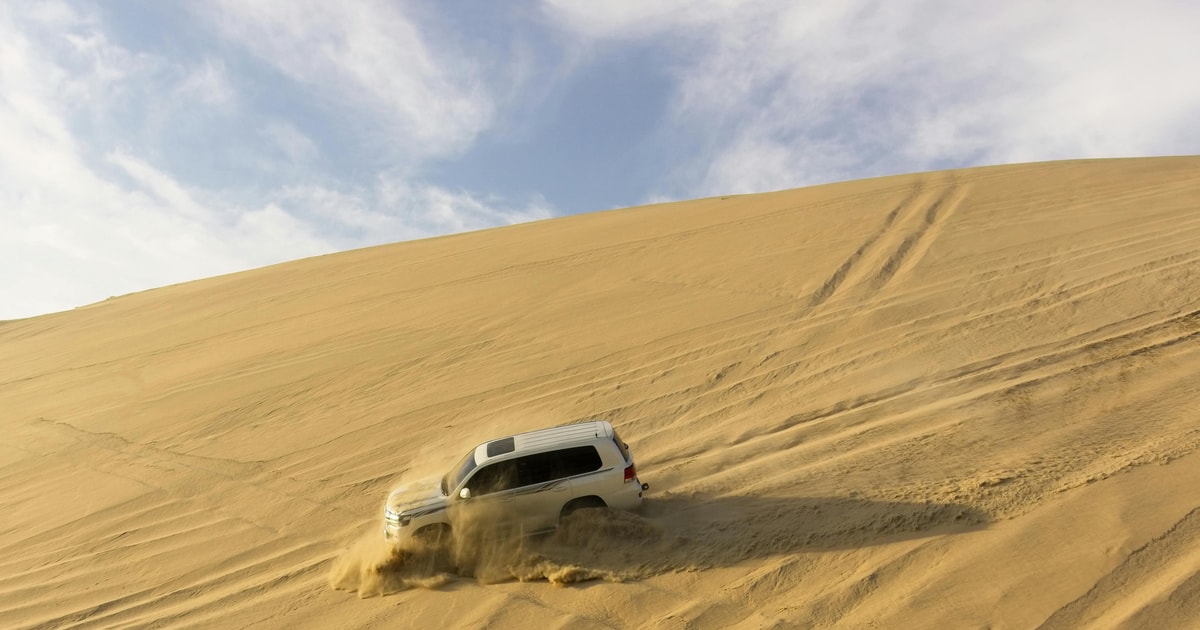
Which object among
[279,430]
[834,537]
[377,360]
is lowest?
[834,537]

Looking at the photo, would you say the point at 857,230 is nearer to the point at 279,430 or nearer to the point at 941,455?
the point at 941,455

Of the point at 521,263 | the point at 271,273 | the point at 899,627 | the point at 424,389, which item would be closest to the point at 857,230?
the point at 521,263

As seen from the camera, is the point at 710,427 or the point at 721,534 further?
the point at 710,427

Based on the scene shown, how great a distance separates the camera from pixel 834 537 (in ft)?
24.9

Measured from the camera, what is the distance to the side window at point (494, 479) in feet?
27.1

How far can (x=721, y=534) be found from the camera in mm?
8016

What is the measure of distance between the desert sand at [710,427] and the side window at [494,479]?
0.71 m

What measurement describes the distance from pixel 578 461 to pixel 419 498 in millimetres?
1737

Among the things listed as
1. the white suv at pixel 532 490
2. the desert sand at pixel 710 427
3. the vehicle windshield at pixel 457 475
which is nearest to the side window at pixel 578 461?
the white suv at pixel 532 490

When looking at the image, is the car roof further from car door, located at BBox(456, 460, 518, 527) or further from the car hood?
the car hood

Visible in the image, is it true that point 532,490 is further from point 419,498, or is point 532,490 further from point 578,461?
point 419,498

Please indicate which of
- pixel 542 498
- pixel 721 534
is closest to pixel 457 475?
pixel 542 498

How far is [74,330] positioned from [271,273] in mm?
6400

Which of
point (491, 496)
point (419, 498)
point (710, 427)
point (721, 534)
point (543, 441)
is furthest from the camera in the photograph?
point (710, 427)
